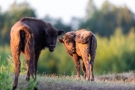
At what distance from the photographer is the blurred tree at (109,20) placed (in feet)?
196

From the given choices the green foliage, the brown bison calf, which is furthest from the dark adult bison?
the green foliage

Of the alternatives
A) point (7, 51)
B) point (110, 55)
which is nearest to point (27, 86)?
point (7, 51)

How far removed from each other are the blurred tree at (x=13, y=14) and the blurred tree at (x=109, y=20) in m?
7.70

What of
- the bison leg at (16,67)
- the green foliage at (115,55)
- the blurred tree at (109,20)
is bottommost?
the bison leg at (16,67)

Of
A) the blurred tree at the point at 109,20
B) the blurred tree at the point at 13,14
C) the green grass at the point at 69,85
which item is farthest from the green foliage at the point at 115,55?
the green grass at the point at 69,85

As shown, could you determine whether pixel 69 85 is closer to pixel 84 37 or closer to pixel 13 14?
pixel 84 37

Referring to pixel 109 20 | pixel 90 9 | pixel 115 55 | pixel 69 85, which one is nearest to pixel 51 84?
pixel 69 85

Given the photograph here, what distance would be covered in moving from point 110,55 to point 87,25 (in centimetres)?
2275

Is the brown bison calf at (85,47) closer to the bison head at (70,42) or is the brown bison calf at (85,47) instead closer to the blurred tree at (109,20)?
the bison head at (70,42)

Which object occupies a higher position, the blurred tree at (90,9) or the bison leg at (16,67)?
the blurred tree at (90,9)

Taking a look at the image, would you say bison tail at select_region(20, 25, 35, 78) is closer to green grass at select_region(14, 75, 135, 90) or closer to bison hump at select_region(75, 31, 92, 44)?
green grass at select_region(14, 75, 135, 90)

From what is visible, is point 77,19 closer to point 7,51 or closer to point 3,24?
point 3,24

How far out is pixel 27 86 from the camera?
12.7 meters

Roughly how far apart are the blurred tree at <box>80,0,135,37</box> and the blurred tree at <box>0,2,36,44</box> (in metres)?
7.70
